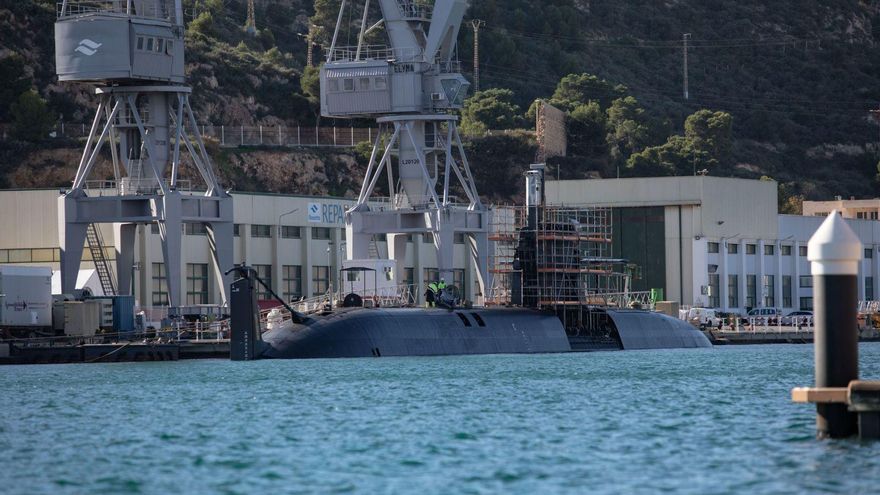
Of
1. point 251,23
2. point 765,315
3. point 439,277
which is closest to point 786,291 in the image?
point 765,315

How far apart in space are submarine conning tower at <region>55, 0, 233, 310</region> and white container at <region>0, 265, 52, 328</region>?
1984 millimetres

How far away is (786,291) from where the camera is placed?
447 feet

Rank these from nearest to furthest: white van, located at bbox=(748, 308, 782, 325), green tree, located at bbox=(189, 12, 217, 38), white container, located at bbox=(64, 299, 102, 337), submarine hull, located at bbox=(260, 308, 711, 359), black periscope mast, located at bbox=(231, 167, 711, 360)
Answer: submarine hull, located at bbox=(260, 308, 711, 359)
black periscope mast, located at bbox=(231, 167, 711, 360)
white container, located at bbox=(64, 299, 102, 337)
white van, located at bbox=(748, 308, 782, 325)
green tree, located at bbox=(189, 12, 217, 38)

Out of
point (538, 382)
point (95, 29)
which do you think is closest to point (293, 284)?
point (95, 29)

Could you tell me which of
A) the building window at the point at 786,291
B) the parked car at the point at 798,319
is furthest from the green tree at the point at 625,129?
the parked car at the point at 798,319

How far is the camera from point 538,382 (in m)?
58.1

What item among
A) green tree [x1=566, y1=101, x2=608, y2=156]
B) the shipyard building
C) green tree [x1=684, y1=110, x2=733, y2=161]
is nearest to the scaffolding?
the shipyard building

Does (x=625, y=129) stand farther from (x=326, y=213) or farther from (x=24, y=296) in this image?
(x=24, y=296)

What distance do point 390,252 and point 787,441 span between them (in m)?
60.4

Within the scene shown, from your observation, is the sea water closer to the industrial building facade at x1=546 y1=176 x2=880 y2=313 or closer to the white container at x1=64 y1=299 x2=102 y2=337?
the white container at x1=64 y1=299 x2=102 y2=337

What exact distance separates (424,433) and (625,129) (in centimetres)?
13771

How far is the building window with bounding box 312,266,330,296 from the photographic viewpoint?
4294 inches

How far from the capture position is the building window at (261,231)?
343 ft

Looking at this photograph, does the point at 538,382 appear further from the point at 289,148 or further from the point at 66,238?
the point at 289,148
